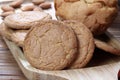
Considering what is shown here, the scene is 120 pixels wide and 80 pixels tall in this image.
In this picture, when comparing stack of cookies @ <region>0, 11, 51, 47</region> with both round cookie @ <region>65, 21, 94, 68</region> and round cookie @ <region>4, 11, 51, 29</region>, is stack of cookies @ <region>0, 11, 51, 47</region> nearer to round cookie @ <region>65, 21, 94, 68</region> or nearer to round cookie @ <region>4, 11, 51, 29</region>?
round cookie @ <region>4, 11, 51, 29</region>

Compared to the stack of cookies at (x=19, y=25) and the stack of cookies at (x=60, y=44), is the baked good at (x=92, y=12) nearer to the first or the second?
the stack of cookies at (x=60, y=44)

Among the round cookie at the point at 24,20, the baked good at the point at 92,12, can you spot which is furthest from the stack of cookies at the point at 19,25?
the baked good at the point at 92,12

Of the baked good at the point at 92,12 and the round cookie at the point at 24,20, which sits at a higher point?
the baked good at the point at 92,12

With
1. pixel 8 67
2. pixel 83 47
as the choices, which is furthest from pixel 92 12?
pixel 8 67

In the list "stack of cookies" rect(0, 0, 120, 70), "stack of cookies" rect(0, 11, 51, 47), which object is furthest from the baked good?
"stack of cookies" rect(0, 11, 51, 47)

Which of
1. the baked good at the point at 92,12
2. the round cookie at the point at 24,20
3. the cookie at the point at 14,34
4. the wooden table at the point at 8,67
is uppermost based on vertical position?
the baked good at the point at 92,12

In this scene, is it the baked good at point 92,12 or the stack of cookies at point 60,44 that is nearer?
the stack of cookies at point 60,44

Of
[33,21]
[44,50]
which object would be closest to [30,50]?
[44,50]

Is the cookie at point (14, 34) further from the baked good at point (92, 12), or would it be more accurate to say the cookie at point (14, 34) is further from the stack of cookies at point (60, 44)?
the baked good at point (92, 12)
